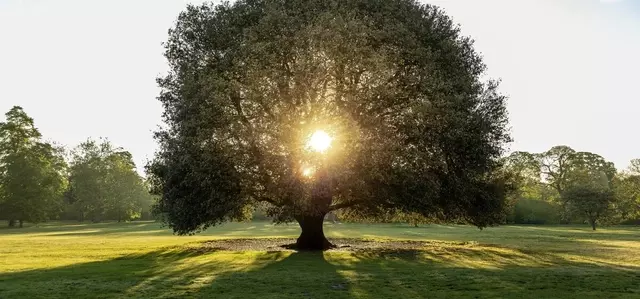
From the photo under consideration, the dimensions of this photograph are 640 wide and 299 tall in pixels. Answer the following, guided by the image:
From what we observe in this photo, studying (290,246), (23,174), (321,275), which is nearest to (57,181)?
(23,174)

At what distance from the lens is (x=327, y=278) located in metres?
22.0

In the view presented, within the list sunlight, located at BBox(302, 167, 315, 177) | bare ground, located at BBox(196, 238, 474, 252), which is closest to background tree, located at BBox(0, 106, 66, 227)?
bare ground, located at BBox(196, 238, 474, 252)

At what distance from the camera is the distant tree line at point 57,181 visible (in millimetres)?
98625

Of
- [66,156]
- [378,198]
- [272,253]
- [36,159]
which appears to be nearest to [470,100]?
[378,198]

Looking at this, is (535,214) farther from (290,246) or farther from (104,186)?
(104,186)

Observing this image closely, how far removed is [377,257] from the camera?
104 ft

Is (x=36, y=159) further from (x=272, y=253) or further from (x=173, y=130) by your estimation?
(x=272, y=253)

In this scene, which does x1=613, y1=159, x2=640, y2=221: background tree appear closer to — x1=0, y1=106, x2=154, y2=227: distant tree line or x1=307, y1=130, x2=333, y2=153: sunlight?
x1=307, y1=130, x2=333, y2=153: sunlight

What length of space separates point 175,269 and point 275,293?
31.1 ft

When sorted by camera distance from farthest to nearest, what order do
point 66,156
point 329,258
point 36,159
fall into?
point 66,156, point 36,159, point 329,258

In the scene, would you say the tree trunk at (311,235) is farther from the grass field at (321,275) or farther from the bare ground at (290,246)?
the grass field at (321,275)

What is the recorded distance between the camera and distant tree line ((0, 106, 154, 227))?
9862 centimetres

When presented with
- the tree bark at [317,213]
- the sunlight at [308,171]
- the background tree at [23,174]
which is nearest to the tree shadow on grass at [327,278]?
the tree bark at [317,213]

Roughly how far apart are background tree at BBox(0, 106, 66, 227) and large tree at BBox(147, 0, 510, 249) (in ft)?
255
